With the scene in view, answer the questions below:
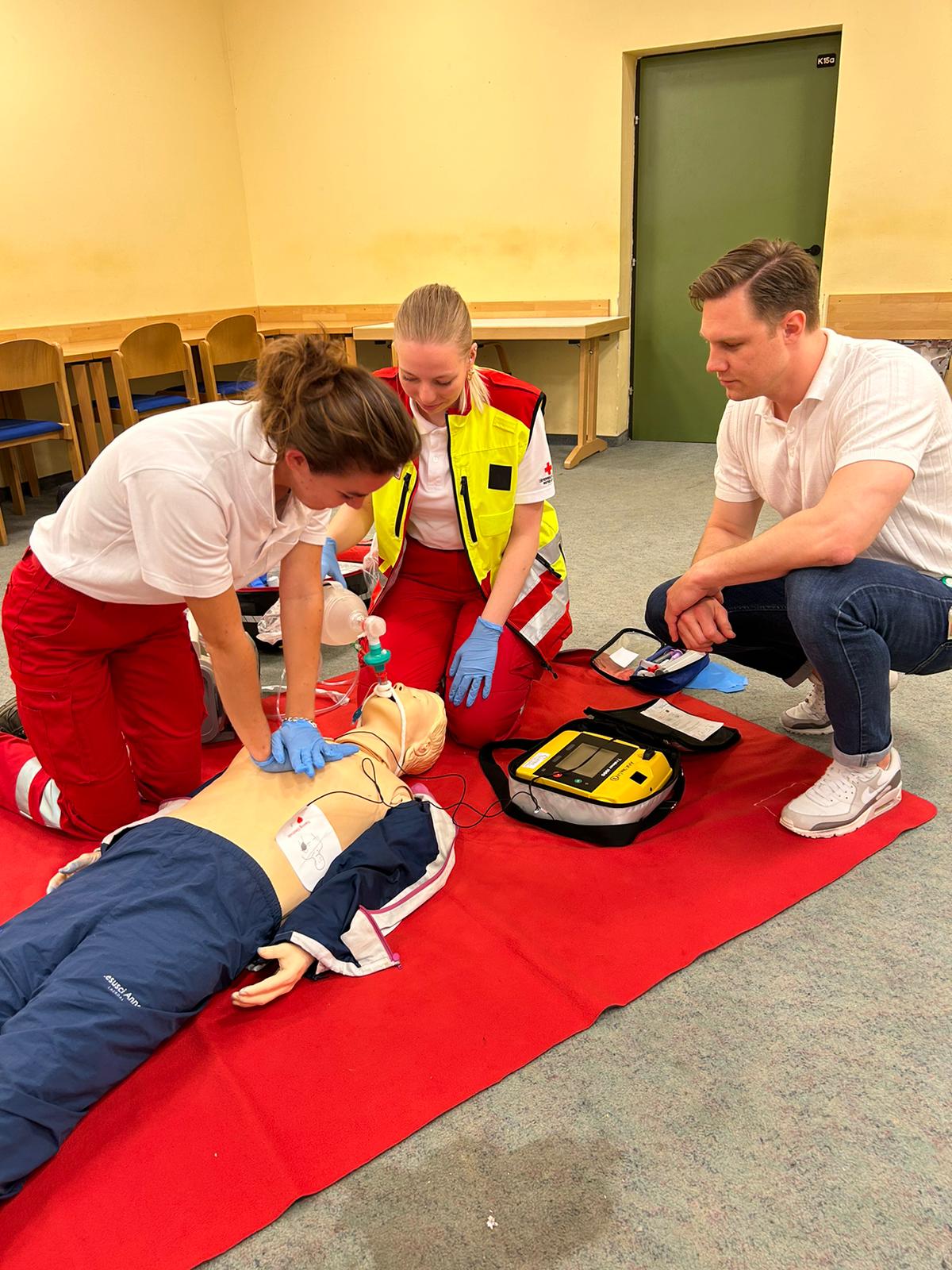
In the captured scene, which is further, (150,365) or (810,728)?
(150,365)

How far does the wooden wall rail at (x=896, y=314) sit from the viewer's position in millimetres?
4434

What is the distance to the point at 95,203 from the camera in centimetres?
522

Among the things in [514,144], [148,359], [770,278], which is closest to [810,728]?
[770,278]

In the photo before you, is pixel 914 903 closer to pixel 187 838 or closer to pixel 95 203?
pixel 187 838

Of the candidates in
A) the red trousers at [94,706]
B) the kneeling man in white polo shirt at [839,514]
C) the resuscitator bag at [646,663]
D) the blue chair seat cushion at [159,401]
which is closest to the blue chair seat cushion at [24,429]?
the blue chair seat cushion at [159,401]

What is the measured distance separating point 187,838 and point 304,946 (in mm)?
253

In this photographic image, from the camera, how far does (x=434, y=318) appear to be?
72.0 inches

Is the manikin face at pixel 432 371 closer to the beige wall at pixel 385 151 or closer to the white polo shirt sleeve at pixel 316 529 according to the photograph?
the white polo shirt sleeve at pixel 316 529

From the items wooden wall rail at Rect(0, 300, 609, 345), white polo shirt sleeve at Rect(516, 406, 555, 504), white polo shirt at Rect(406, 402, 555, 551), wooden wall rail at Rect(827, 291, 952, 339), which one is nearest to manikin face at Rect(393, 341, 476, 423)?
white polo shirt at Rect(406, 402, 555, 551)

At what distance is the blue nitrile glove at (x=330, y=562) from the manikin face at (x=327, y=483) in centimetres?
76

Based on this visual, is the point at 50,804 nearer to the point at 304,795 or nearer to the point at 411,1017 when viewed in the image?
the point at 304,795

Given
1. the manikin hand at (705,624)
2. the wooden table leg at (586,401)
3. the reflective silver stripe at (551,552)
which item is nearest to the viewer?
the manikin hand at (705,624)

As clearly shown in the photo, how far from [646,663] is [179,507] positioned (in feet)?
4.85

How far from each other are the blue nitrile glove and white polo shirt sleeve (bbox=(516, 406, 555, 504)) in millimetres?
455
